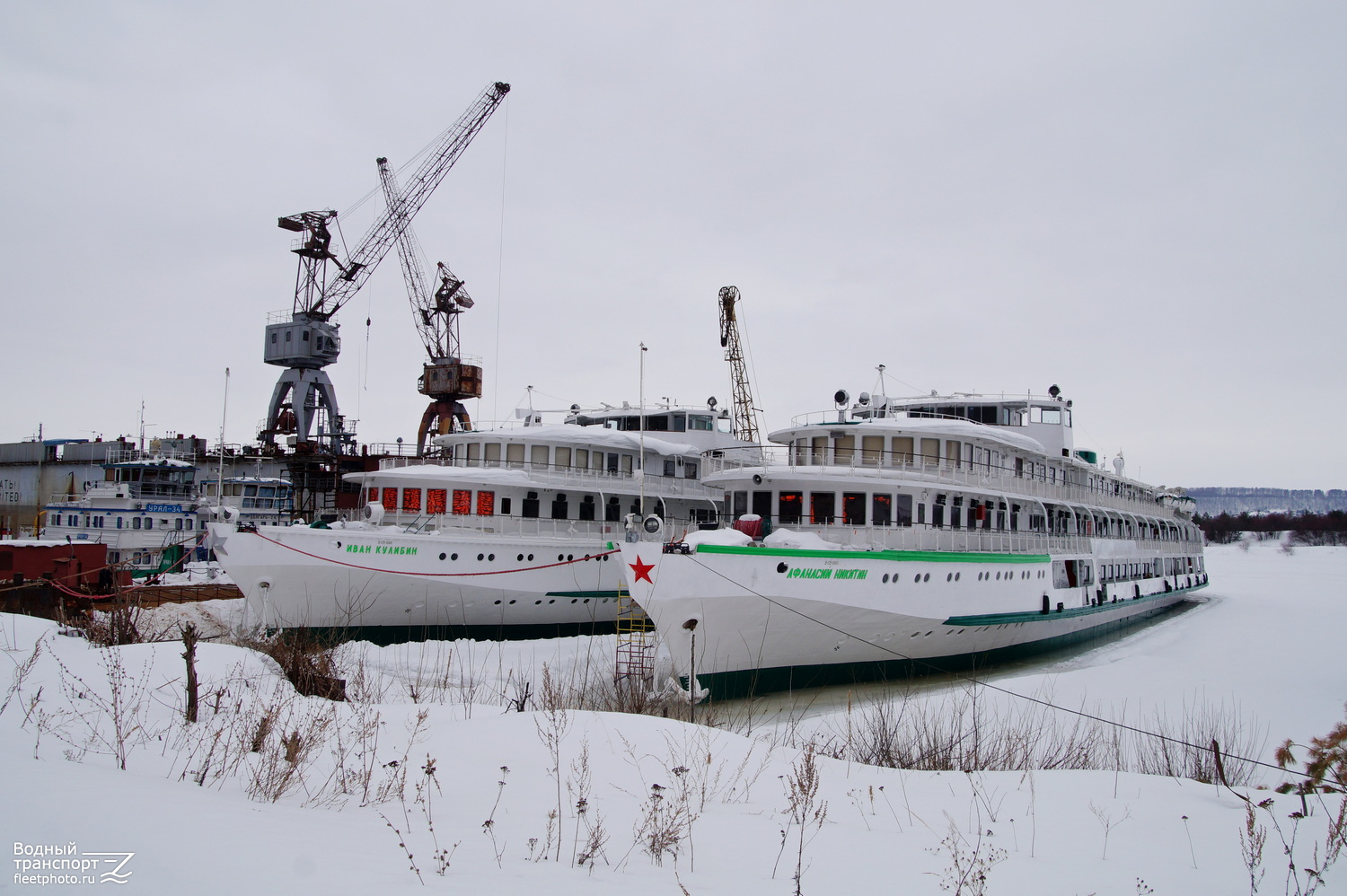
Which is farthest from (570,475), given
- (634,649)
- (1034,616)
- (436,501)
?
(1034,616)

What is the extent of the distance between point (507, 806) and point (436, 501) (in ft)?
68.8

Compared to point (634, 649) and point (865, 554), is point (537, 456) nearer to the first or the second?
point (634, 649)

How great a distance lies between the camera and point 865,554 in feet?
58.7

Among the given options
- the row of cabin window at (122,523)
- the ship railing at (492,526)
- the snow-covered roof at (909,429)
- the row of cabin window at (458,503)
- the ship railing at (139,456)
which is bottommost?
the row of cabin window at (122,523)

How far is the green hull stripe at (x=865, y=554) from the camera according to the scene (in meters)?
16.8

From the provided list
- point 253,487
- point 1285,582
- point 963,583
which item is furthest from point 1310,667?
point 253,487

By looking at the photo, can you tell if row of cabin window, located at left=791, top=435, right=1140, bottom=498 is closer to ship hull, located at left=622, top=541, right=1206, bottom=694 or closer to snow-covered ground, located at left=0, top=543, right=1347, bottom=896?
ship hull, located at left=622, top=541, right=1206, bottom=694

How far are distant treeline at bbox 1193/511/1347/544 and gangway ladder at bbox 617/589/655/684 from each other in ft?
328

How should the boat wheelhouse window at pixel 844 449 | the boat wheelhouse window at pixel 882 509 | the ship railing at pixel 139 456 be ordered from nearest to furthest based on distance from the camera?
the boat wheelhouse window at pixel 882 509, the boat wheelhouse window at pixel 844 449, the ship railing at pixel 139 456

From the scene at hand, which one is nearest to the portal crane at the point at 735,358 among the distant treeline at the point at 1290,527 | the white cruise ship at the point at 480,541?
the white cruise ship at the point at 480,541

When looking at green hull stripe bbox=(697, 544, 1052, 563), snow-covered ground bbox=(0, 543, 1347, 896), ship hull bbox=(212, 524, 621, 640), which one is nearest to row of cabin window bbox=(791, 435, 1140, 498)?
green hull stripe bbox=(697, 544, 1052, 563)

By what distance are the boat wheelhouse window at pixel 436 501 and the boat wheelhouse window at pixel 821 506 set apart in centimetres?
1274

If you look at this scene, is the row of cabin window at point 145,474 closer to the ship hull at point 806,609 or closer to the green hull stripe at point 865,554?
the ship hull at point 806,609

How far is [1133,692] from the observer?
18594mm
